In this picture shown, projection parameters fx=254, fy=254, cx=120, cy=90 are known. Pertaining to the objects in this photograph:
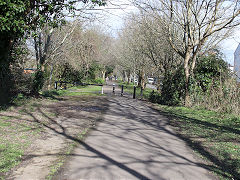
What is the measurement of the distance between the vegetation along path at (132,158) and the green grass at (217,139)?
1.27 feet

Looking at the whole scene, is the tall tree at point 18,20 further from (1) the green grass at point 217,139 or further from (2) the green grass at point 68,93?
(1) the green grass at point 217,139

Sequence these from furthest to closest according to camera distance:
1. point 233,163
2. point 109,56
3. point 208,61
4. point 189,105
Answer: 1. point 109,56
2. point 208,61
3. point 189,105
4. point 233,163

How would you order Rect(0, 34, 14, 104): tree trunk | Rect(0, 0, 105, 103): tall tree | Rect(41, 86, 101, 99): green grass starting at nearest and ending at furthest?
1. Rect(0, 0, 105, 103): tall tree
2. Rect(0, 34, 14, 104): tree trunk
3. Rect(41, 86, 101, 99): green grass

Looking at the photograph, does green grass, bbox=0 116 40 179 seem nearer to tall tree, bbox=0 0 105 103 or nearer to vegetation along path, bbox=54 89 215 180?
vegetation along path, bbox=54 89 215 180

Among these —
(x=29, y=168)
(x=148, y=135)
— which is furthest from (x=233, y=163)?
(x=29, y=168)

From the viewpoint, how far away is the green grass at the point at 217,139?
560 centimetres

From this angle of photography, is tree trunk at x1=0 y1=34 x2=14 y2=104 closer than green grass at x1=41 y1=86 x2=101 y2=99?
Yes

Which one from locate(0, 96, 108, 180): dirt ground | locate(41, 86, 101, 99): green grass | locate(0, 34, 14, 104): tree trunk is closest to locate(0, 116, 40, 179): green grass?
locate(0, 96, 108, 180): dirt ground

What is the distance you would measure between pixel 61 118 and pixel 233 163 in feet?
23.3

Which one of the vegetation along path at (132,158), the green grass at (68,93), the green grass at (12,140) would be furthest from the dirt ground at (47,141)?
the green grass at (68,93)

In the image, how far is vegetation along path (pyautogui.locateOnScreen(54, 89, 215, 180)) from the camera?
472cm

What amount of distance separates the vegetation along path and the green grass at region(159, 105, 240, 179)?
0.39 meters

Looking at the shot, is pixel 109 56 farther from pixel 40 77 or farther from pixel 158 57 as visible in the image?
pixel 40 77

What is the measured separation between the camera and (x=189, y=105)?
16.5 m
